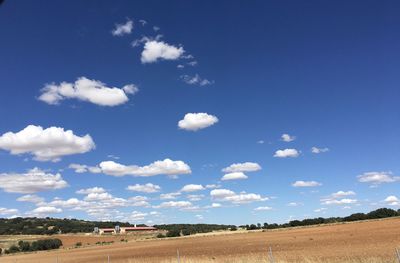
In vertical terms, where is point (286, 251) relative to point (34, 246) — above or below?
below

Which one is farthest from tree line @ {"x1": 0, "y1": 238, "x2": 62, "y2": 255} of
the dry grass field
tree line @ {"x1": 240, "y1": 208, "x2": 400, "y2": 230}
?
tree line @ {"x1": 240, "y1": 208, "x2": 400, "y2": 230}

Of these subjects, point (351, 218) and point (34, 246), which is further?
point (351, 218)

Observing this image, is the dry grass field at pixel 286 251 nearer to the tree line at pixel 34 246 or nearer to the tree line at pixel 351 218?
the tree line at pixel 34 246

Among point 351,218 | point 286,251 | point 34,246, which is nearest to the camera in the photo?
point 286,251

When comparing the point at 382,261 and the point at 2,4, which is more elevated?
the point at 2,4

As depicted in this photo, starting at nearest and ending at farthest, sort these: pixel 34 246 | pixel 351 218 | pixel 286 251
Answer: pixel 286 251
pixel 34 246
pixel 351 218

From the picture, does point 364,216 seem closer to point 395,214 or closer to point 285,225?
point 395,214

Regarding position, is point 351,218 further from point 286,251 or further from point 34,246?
point 286,251

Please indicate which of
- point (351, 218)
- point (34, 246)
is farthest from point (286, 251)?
point (351, 218)

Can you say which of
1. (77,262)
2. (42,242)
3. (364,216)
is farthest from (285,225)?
(77,262)

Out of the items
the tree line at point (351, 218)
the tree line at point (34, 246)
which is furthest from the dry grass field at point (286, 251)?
the tree line at point (351, 218)

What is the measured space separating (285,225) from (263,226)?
986 cm

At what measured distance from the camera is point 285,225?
171 m

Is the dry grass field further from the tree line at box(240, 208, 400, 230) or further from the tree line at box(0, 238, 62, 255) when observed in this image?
the tree line at box(240, 208, 400, 230)
